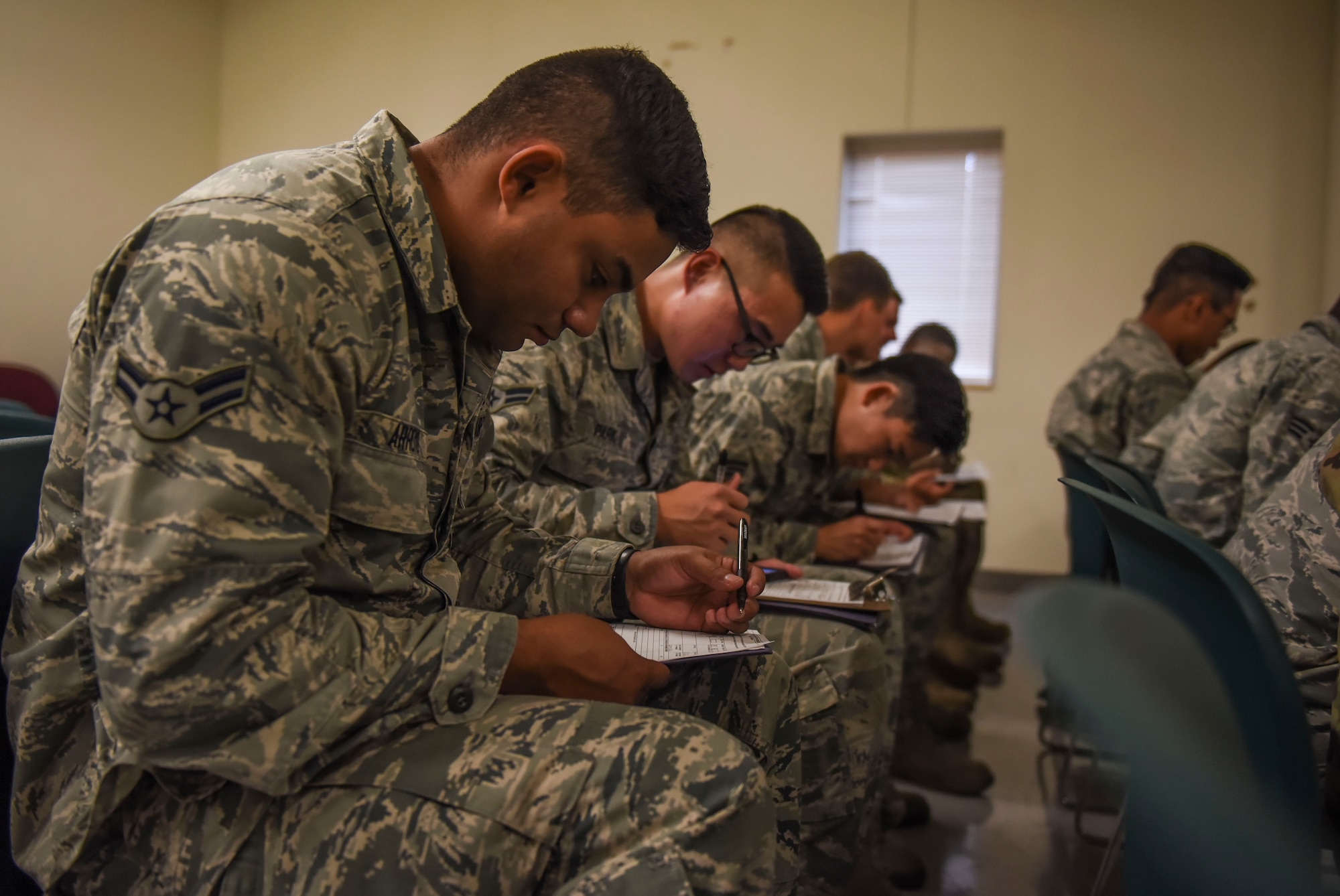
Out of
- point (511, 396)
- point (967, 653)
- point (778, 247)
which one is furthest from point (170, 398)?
point (967, 653)

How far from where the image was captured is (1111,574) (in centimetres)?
231

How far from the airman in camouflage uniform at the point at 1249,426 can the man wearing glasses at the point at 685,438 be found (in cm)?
103

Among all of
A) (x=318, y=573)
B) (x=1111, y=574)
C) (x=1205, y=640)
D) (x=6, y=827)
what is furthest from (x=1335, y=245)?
(x=6, y=827)

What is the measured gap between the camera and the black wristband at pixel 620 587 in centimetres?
120

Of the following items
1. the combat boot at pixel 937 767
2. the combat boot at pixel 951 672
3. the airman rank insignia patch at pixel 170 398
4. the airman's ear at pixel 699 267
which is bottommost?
the combat boot at pixel 951 672

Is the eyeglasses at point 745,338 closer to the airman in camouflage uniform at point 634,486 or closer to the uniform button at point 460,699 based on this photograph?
the airman in camouflage uniform at point 634,486

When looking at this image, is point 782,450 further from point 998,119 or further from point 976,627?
point 998,119

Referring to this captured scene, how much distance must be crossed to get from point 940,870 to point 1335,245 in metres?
3.76

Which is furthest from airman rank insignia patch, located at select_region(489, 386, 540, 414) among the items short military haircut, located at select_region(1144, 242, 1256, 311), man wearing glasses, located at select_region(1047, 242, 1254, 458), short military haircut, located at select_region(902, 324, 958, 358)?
short military haircut, located at select_region(1144, 242, 1256, 311)

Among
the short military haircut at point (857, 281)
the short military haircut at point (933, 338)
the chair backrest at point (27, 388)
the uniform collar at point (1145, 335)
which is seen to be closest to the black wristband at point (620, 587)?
the short military haircut at point (857, 281)

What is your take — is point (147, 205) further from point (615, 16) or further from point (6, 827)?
point (6, 827)

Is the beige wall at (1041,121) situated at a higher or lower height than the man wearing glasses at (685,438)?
higher

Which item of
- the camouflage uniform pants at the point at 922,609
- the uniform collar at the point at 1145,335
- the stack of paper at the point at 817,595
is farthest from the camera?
the uniform collar at the point at 1145,335

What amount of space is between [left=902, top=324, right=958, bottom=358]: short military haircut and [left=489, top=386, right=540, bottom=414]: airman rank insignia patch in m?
2.86
